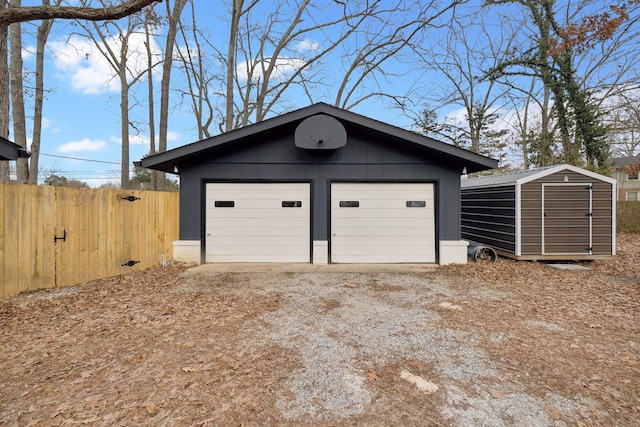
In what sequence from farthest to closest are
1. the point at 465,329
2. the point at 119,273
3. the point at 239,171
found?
the point at 239,171 < the point at 119,273 < the point at 465,329

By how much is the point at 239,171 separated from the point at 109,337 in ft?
14.4

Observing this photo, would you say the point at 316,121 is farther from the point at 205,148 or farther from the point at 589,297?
the point at 589,297

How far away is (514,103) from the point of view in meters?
18.2

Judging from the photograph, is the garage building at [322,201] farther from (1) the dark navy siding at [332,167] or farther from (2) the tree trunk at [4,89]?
(2) the tree trunk at [4,89]

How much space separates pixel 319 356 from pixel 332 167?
4781mm

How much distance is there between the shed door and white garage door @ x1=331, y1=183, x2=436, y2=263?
2677mm

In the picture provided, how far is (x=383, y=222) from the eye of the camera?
Result: 7082 millimetres

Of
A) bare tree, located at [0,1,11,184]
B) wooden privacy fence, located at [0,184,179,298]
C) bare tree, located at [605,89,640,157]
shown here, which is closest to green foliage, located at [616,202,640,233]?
bare tree, located at [605,89,640,157]

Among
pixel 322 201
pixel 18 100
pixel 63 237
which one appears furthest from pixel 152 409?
pixel 18 100

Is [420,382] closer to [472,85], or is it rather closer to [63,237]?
[63,237]

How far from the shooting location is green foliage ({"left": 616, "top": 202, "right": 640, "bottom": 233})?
44.2 feet

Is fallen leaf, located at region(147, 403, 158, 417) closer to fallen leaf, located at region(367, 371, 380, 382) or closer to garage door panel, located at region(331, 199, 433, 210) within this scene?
fallen leaf, located at region(367, 371, 380, 382)

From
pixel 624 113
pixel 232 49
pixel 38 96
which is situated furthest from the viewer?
pixel 624 113

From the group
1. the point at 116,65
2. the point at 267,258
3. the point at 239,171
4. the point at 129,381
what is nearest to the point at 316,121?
the point at 239,171
